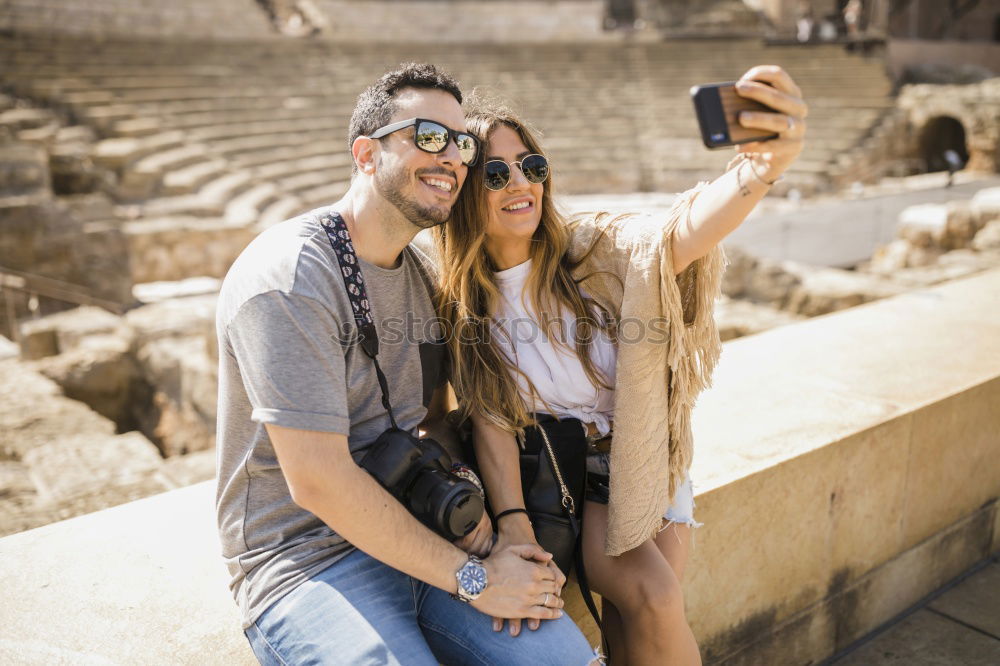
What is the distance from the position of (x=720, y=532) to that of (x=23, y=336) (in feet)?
19.6

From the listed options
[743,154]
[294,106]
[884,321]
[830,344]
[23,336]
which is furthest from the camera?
[294,106]

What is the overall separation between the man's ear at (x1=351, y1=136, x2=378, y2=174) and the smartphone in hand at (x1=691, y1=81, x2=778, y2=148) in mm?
695

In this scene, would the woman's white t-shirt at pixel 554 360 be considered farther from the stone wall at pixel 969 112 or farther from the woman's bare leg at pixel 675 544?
the stone wall at pixel 969 112

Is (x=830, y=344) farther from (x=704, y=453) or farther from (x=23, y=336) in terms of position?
(x=23, y=336)

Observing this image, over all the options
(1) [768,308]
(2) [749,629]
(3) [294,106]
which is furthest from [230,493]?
(3) [294,106]

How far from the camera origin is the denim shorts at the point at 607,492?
69.6 inches

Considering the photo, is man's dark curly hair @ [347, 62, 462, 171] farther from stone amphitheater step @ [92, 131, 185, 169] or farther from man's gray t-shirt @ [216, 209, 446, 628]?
stone amphitheater step @ [92, 131, 185, 169]

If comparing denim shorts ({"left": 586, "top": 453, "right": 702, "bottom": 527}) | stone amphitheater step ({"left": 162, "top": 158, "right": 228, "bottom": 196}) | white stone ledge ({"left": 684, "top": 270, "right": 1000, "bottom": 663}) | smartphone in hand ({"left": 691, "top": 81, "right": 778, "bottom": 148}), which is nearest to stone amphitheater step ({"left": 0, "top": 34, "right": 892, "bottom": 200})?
stone amphitheater step ({"left": 162, "top": 158, "right": 228, "bottom": 196})

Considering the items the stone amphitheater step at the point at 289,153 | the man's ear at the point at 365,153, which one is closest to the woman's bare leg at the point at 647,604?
the man's ear at the point at 365,153

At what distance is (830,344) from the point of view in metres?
3.10

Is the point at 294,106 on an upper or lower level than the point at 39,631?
upper

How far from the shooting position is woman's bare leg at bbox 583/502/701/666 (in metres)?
1.56

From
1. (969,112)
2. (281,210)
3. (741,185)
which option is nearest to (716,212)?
(741,185)

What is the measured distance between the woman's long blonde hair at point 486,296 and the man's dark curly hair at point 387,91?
0.63 ft
